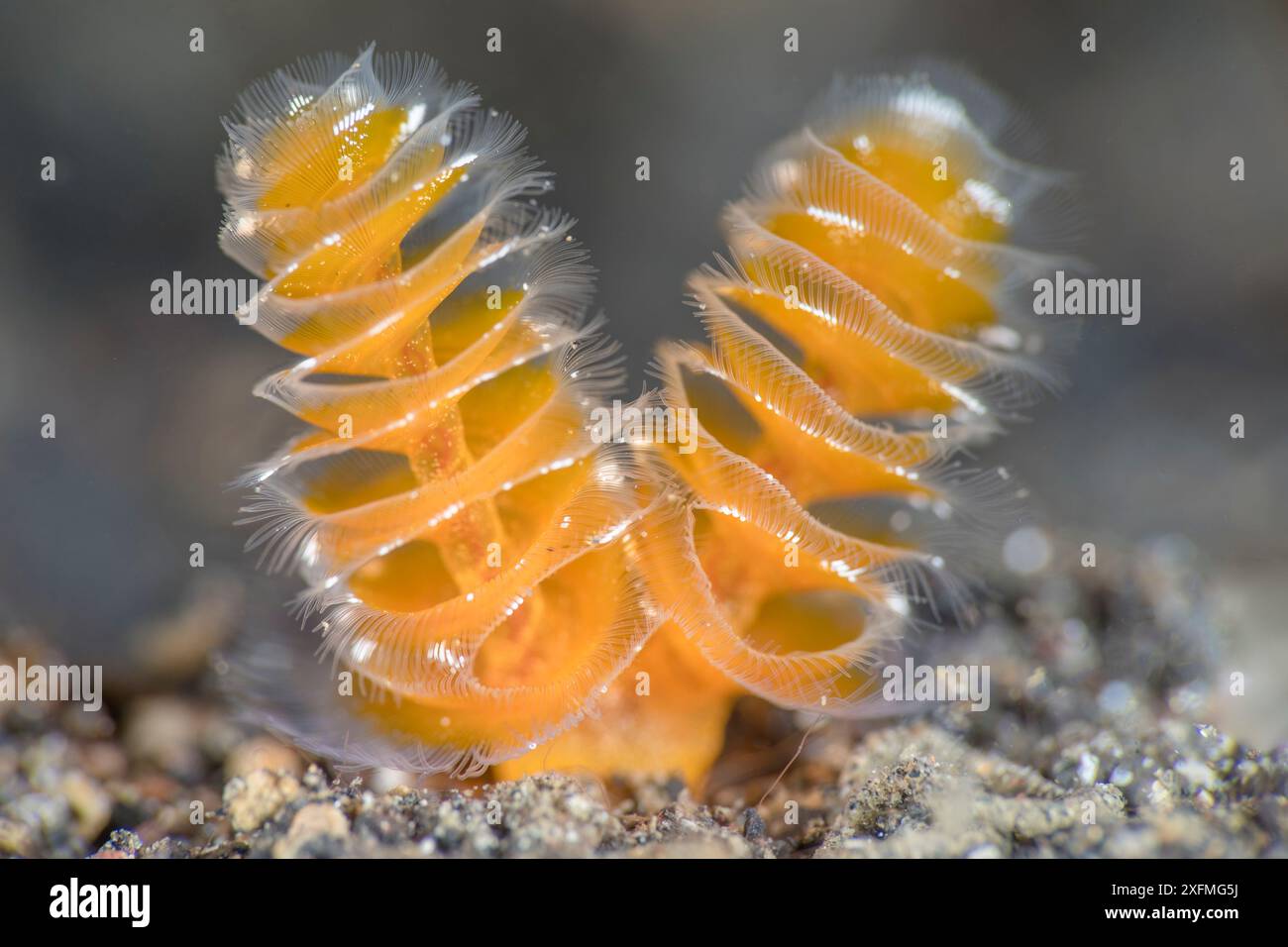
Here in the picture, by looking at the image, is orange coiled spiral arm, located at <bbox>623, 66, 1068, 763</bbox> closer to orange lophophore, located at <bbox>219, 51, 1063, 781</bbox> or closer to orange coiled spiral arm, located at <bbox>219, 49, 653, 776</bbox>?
orange lophophore, located at <bbox>219, 51, 1063, 781</bbox>

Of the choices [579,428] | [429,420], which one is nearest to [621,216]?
[579,428]

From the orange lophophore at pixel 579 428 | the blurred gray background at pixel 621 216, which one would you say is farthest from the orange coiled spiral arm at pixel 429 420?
the blurred gray background at pixel 621 216

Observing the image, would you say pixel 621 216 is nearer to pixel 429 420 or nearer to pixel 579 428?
pixel 579 428

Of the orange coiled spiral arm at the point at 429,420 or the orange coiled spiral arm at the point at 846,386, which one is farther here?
the orange coiled spiral arm at the point at 846,386

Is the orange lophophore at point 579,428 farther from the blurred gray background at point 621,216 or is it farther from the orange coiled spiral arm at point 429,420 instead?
the blurred gray background at point 621,216

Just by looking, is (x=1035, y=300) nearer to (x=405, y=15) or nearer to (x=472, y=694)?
(x=472, y=694)

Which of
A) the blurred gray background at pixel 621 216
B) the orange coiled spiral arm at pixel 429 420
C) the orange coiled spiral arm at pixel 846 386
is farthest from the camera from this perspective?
the blurred gray background at pixel 621 216
